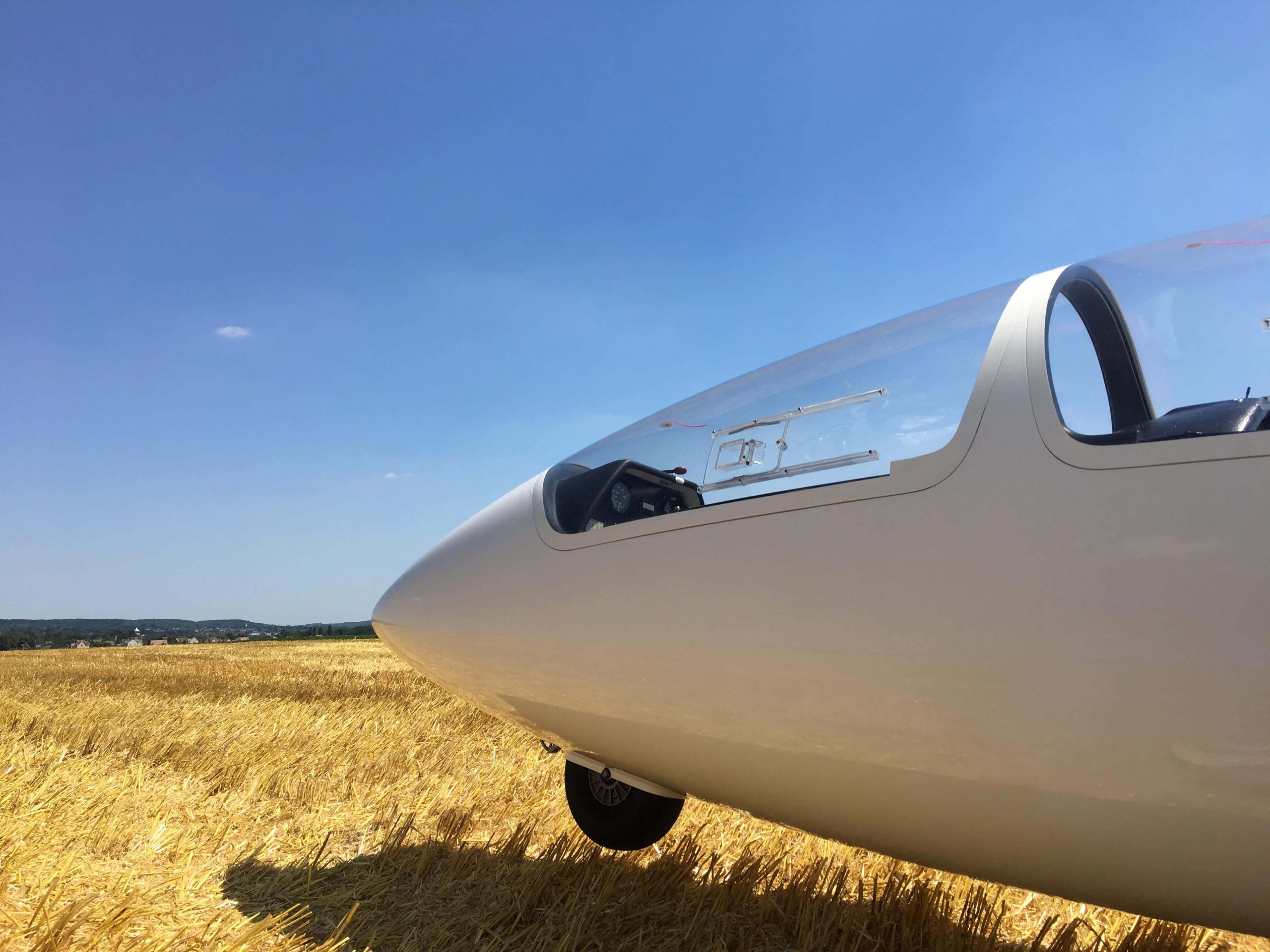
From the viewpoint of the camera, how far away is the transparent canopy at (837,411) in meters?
2.31

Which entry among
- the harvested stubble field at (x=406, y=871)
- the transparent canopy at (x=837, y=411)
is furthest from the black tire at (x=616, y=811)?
the transparent canopy at (x=837, y=411)

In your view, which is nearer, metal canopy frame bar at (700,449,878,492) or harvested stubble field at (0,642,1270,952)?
metal canopy frame bar at (700,449,878,492)

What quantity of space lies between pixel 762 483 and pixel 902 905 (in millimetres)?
1853

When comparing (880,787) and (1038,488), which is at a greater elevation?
(1038,488)

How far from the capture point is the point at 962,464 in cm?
197

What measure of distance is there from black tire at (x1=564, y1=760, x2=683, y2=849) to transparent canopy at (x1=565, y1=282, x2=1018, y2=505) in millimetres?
1467

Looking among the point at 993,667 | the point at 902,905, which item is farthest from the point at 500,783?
the point at 993,667

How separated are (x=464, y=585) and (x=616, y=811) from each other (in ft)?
4.12

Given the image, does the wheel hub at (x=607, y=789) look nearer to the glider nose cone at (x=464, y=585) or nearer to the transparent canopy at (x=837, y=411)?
the glider nose cone at (x=464, y=585)

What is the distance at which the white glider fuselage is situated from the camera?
164 cm

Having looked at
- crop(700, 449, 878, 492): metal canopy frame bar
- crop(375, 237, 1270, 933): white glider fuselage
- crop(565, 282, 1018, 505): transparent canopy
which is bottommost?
crop(375, 237, 1270, 933): white glider fuselage

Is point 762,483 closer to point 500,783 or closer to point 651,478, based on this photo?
point 651,478

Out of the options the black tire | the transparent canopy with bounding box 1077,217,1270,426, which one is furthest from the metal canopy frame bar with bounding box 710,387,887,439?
the black tire

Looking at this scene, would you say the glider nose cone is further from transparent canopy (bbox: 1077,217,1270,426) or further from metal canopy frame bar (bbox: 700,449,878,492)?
transparent canopy (bbox: 1077,217,1270,426)
